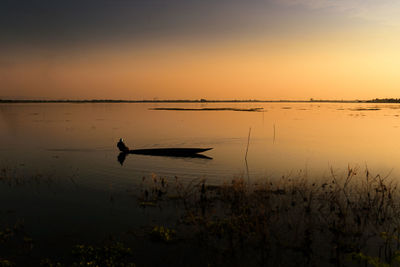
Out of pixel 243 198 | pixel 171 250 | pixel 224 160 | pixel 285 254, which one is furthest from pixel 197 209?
pixel 224 160

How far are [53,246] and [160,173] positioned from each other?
891 cm

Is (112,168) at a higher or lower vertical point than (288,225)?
higher

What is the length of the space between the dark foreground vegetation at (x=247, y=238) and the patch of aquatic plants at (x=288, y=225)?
28 mm

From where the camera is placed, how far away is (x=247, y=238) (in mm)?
8594

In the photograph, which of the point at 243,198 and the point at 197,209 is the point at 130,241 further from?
the point at 243,198

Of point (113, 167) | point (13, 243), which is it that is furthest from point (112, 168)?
point (13, 243)

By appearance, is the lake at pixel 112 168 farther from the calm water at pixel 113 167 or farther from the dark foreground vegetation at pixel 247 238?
the dark foreground vegetation at pixel 247 238

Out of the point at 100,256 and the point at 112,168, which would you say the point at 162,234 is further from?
the point at 112,168

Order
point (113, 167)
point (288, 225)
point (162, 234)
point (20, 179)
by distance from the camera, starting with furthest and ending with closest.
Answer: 1. point (113, 167)
2. point (20, 179)
3. point (288, 225)
4. point (162, 234)

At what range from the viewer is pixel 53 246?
27.1 ft

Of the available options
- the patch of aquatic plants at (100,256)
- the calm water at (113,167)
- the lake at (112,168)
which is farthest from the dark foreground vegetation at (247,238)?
the calm water at (113,167)

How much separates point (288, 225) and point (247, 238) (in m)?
1.81

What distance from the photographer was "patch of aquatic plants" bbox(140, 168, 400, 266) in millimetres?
7805

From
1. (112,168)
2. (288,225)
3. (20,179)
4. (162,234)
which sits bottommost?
(162,234)
